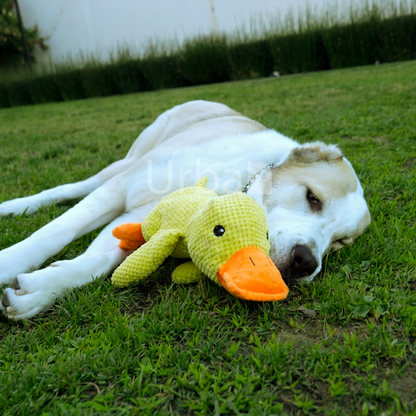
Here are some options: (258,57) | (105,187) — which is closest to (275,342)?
(105,187)

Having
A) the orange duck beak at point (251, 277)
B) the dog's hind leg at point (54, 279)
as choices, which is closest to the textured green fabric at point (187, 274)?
the orange duck beak at point (251, 277)

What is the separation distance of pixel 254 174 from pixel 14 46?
78.9ft

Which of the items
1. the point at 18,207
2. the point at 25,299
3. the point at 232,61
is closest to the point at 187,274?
the point at 25,299

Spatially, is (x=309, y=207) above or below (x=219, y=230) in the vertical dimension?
below

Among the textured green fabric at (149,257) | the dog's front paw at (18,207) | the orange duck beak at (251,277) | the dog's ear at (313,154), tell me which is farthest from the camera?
the dog's front paw at (18,207)

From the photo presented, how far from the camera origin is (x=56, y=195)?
3.73 meters

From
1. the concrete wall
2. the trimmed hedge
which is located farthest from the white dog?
the concrete wall

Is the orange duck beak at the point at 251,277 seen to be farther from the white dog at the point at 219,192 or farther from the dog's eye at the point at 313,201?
the dog's eye at the point at 313,201

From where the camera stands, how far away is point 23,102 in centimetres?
1833

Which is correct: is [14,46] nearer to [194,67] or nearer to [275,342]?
[194,67]

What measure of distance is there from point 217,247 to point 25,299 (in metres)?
0.98

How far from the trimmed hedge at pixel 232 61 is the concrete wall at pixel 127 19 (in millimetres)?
1816

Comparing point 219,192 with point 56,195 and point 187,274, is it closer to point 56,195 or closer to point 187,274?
point 187,274

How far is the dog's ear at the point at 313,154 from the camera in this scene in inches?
111
